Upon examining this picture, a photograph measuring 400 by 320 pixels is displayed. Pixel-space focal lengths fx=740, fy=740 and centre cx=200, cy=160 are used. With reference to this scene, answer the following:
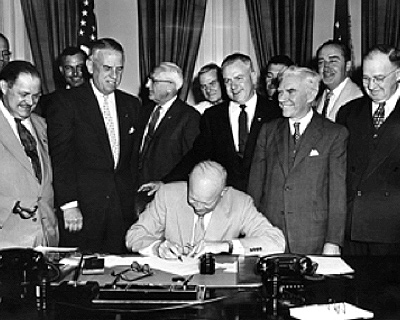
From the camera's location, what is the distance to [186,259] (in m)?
3.68

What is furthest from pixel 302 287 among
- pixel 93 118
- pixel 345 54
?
pixel 345 54

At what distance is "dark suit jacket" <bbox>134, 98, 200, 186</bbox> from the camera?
17.1ft

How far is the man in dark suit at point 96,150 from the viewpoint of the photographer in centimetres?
473

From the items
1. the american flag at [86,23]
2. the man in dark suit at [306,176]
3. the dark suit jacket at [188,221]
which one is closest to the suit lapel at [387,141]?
the man in dark suit at [306,176]

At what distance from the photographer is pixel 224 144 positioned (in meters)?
4.89

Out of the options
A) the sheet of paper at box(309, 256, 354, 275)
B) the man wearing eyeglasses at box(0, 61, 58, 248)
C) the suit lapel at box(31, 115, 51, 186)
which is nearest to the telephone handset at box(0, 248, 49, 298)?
the man wearing eyeglasses at box(0, 61, 58, 248)

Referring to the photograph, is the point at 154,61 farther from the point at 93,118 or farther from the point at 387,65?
the point at 387,65

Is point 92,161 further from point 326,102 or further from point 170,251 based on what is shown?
point 326,102

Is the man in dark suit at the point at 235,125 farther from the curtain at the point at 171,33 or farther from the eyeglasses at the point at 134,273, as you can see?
the curtain at the point at 171,33

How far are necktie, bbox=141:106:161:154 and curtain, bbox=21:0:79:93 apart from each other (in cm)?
259

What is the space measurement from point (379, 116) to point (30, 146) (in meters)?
2.10

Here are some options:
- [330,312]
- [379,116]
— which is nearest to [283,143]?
[379,116]

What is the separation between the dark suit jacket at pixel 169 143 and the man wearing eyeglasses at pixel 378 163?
126cm

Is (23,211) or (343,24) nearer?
(23,211)
